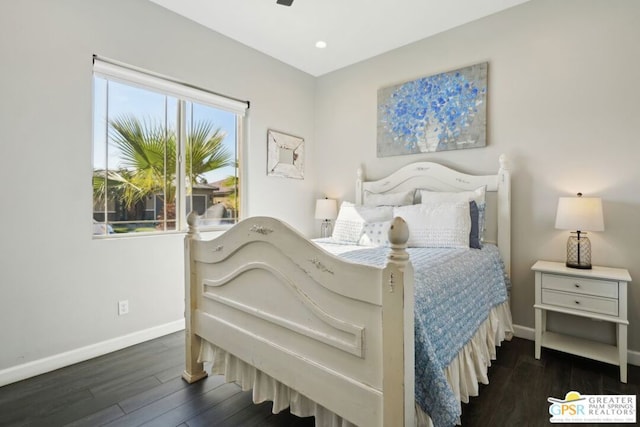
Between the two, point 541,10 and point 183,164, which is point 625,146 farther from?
point 183,164

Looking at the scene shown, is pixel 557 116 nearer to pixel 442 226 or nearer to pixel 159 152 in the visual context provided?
pixel 442 226

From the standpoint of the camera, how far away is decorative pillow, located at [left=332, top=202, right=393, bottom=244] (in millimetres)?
2822

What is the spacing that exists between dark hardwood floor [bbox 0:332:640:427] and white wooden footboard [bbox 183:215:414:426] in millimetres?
329

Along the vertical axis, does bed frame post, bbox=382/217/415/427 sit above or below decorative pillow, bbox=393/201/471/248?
below

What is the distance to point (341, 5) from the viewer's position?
8.58 ft

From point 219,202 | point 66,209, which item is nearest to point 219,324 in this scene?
point 66,209

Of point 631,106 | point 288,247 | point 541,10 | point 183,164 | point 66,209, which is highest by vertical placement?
point 541,10

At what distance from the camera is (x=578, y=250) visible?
7.34 feet

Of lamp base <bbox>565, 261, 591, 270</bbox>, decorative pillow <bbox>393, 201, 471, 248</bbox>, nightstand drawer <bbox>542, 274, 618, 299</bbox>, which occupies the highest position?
decorative pillow <bbox>393, 201, 471, 248</bbox>

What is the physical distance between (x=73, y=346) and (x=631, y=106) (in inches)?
168

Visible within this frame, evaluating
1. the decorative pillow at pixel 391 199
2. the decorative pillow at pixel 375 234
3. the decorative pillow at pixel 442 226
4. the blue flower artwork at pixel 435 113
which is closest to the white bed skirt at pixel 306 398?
the decorative pillow at pixel 442 226

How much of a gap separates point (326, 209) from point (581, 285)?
2359 mm

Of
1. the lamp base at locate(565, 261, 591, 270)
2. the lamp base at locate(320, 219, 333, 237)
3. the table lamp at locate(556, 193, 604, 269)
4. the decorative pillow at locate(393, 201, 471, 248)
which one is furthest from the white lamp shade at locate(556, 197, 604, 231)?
the lamp base at locate(320, 219, 333, 237)

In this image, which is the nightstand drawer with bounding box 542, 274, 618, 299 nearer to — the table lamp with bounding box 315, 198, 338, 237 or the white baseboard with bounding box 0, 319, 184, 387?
the table lamp with bounding box 315, 198, 338, 237
